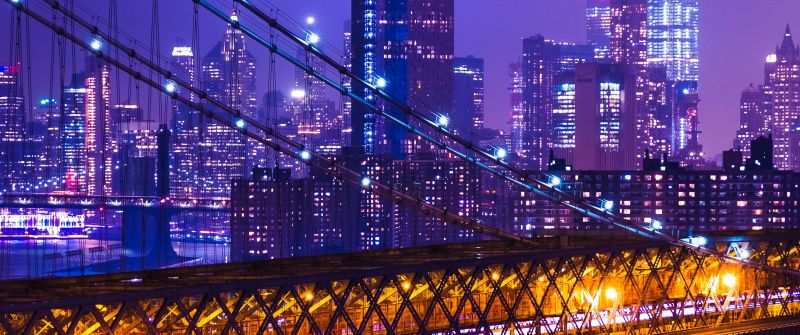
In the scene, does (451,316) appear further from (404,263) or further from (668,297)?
(668,297)

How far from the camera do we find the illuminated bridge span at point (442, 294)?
3947cm

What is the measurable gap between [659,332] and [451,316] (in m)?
10.5

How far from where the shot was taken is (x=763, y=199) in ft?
596

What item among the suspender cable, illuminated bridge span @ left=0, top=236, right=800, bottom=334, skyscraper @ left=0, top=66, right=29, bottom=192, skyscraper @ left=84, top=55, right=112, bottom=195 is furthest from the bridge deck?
skyscraper @ left=84, top=55, right=112, bottom=195

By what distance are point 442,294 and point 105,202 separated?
144 feet

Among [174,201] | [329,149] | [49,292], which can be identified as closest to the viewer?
[49,292]

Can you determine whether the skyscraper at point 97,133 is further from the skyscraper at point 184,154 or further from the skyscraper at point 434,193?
the skyscraper at point 434,193

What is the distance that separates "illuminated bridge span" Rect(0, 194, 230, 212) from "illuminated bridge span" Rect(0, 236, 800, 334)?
34.5m

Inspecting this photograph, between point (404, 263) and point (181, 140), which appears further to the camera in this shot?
point (181, 140)

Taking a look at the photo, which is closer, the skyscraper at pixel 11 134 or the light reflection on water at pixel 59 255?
the skyscraper at pixel 11 134

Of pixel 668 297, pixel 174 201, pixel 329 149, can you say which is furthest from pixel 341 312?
pixel 329 149

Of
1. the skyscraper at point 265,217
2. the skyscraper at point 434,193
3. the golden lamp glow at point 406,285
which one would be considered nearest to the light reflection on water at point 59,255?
the skyscraper at point 265,217

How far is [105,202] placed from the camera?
90.4 metres

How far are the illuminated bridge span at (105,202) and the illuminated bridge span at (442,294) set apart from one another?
34.5m
